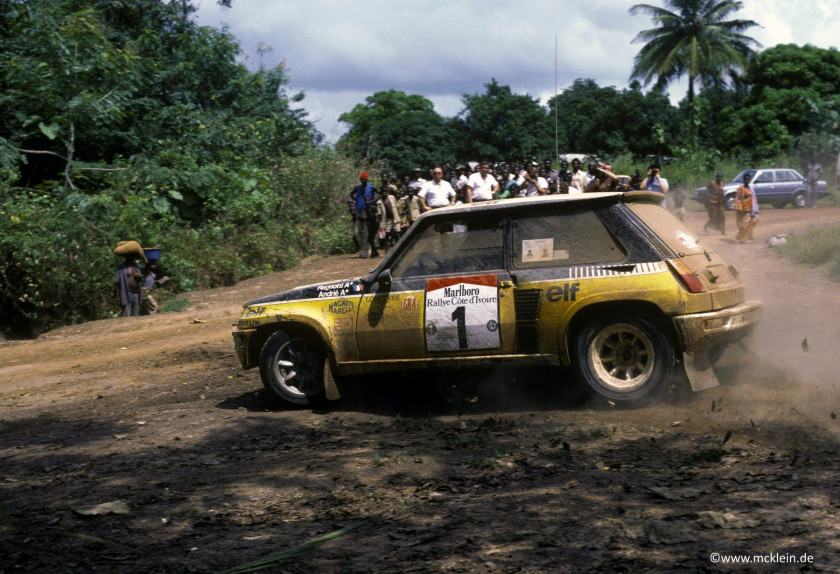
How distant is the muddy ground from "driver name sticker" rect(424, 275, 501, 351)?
626 millimetres

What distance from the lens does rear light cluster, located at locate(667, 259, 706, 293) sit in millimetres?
6305

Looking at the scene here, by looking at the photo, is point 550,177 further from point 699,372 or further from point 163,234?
point 699,372

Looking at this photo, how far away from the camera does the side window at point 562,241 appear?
6625 millimetres

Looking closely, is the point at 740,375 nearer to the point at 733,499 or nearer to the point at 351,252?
the point at 733,499

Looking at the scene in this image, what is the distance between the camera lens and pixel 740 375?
7.24m

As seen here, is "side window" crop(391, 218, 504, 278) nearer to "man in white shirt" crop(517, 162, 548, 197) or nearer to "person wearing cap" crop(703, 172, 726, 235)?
"man in white shirt" crop(517, 162, 548, 197)

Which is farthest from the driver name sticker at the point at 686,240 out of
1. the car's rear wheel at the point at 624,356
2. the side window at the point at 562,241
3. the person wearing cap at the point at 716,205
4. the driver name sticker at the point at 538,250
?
the person wearing cap at the point at 716,205

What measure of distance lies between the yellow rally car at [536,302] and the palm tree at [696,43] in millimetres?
46506

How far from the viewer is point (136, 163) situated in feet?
69.8

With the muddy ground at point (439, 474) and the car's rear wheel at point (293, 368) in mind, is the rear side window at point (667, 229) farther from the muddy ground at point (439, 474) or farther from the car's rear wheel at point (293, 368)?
the car's rear wheel at point (293, 368)

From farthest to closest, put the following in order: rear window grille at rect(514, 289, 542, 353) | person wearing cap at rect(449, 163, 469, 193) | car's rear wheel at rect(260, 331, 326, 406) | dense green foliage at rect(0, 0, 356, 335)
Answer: person wearing cap at rect(449, 163, 469, 193)
dense green foliage at rect(0, 0, 356, 335)
car's rear wheel at rect(260, 331, 326, 406)
rear window grille at rect(514, 289, 542, 353)

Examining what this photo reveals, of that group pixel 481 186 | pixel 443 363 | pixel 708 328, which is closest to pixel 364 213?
pixel 481 186

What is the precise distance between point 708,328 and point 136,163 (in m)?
18.0

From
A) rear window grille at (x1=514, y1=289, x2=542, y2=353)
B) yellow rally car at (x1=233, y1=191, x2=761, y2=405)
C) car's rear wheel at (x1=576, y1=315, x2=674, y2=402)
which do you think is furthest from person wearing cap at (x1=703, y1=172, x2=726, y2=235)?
rear window grille at (x1=514, y1=289, x2=542, y2=353)
